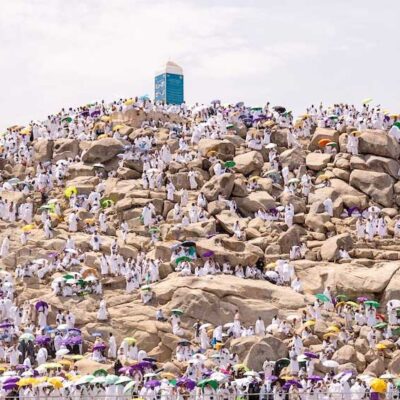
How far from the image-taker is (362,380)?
27562 millimetres

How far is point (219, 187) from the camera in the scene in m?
42.4

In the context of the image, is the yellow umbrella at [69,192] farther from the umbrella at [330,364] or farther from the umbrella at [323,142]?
the umbrella at [330,364]

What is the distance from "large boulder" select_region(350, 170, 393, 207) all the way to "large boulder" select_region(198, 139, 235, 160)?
7.17 m

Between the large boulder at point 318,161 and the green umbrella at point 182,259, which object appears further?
the large boulder at point 318,161

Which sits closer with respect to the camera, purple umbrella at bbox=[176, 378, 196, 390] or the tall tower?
purple umbrella at bbox=[176, 378, 196, 390]

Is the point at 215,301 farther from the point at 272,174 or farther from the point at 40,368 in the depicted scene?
the point at 272,174

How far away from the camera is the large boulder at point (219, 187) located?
4222 centimetres

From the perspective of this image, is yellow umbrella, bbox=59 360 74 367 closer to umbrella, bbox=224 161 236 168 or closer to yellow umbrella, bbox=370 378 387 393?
yellow umbrella, bbox=370 378 387 393

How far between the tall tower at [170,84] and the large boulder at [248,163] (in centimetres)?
1921

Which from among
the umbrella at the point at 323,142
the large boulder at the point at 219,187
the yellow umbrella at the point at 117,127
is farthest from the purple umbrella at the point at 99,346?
the yellow umbrella at the point at 117,127

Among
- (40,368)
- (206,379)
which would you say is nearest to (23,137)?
(40,368)

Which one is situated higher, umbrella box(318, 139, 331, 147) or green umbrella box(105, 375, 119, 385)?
umbrella box(318, 139, 331, 147)

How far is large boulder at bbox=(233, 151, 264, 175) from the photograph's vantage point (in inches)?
1786

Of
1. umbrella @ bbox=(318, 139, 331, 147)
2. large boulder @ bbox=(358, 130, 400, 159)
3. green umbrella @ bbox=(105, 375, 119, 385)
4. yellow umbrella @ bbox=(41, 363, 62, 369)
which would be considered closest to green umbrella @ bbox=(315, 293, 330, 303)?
green umbrella @ bbox=(105, 375, 119, 385)
